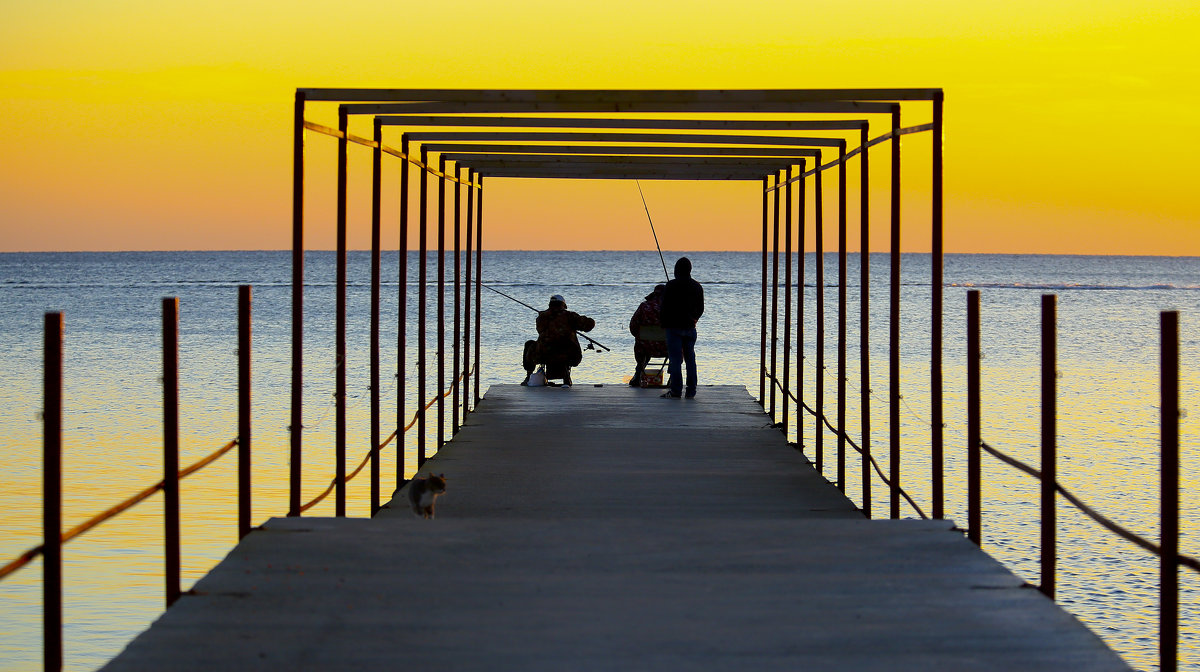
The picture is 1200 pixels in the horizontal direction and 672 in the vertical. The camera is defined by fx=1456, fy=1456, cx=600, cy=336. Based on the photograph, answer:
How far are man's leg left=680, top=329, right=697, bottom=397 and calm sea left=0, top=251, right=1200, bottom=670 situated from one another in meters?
1.76

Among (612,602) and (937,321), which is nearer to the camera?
(612,602)

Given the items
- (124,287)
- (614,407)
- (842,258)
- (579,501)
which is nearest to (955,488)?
(614,407)

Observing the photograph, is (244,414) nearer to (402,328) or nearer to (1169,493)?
(402,328)

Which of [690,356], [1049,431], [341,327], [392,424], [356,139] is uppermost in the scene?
[356,139]

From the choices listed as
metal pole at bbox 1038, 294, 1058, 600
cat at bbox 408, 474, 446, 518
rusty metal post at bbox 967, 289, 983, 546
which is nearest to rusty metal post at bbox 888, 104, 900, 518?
rusty metal post at bbox 967, 289, 983, 546

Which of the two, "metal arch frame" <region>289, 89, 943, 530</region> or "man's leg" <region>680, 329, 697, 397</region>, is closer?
"metal arch frame" <region>289, 89, 943, 530</region>

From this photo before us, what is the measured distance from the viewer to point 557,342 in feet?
49.8

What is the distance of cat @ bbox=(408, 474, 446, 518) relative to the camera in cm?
702

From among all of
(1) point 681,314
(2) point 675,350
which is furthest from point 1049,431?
(2) point 675,350

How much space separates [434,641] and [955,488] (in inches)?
388

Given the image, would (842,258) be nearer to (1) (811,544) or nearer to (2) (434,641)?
(1) (811,544)

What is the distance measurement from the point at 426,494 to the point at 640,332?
26.8 feet

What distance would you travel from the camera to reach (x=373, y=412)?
8117 millimetres

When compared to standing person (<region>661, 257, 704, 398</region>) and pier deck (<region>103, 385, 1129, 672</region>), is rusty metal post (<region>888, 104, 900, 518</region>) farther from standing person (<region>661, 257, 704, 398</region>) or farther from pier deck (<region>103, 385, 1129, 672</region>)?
standing person (<region>661, 257, 704, 398</region>)
